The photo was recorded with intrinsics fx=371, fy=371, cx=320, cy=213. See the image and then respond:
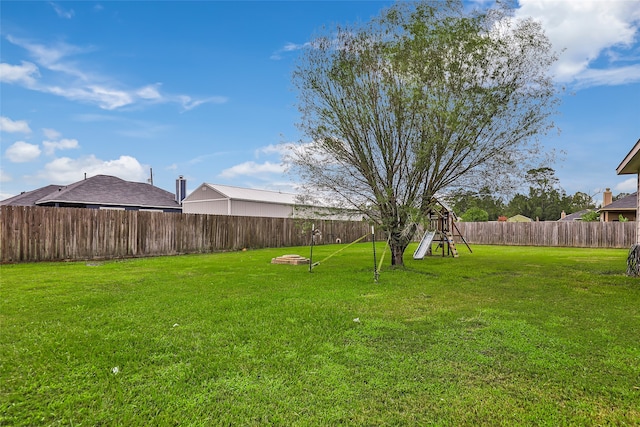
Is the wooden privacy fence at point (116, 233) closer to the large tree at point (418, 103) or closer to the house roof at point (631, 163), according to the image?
the large tree at point (418, 103)

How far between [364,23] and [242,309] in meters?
7.97

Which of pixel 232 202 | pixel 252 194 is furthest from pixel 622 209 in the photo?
pixel 232 202

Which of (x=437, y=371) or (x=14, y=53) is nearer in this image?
(x=437, y=371)

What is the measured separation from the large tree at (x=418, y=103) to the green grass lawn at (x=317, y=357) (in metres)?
3.83

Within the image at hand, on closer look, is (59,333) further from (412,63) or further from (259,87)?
(259,87)

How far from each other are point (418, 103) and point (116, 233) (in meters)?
11.1

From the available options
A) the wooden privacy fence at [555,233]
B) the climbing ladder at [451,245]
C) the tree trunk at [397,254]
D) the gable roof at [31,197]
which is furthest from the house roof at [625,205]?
the gable roof at [31,197]

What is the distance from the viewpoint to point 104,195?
2161cm

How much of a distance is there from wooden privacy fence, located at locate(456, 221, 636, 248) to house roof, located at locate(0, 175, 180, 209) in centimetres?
2108

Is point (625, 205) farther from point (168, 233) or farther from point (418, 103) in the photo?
point (168, 233)

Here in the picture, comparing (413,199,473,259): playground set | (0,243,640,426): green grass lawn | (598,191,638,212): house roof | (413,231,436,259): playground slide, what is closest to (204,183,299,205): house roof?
(413,199,473,259): playground set

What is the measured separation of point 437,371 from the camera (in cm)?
312

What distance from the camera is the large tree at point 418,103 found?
911 cm

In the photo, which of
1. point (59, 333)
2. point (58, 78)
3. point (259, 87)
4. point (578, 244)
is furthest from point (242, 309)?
point (578, 244)
